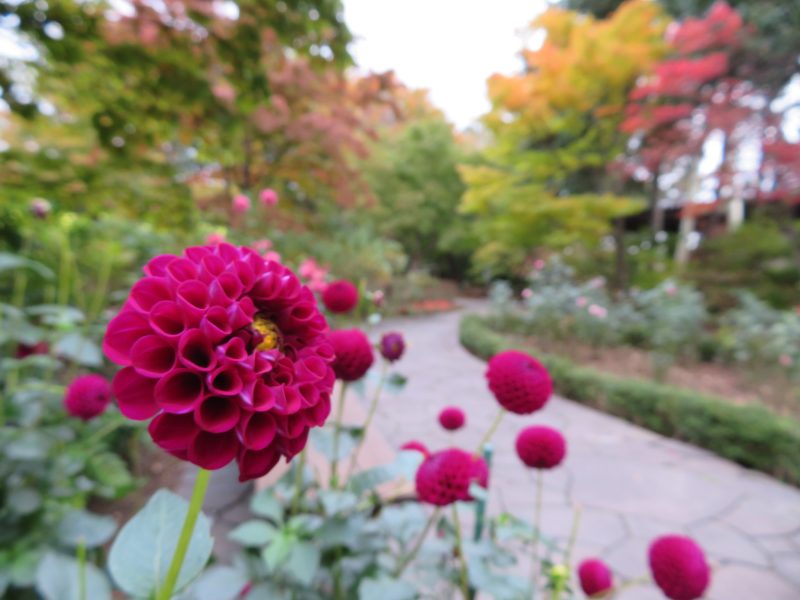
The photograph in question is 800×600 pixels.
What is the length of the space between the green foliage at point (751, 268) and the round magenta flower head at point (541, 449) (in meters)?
6.77

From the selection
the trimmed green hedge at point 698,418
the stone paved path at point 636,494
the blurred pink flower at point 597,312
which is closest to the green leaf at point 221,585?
the stone paved path at point 636,494

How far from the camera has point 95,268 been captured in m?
2.19

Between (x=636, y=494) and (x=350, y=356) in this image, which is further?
(x=636, y=494)

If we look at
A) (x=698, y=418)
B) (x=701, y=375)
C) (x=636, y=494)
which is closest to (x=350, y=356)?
(x=636, y=494)

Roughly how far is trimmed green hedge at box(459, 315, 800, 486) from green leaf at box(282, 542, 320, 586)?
273cm

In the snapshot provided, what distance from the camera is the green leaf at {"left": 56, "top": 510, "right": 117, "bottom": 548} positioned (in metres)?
0.83

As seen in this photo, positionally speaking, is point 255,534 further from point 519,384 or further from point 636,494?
point 636,494

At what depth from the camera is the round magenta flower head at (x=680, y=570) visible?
0.58 m

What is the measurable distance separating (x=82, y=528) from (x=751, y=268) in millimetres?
8209

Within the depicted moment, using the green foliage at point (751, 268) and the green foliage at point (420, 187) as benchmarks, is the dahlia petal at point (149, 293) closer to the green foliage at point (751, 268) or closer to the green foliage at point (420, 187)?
the green foliage at point (751, 268)

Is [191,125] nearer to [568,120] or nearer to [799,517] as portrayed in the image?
[799,517]

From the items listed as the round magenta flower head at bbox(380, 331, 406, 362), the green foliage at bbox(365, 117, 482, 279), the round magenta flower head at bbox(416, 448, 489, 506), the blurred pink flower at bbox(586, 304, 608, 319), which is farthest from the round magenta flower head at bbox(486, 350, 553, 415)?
the green foliage at bbox(365, 117, 482, 279)

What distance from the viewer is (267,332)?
314 mm

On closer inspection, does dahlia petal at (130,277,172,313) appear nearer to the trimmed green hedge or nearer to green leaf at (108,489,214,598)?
green leaf at (108,489,214,598)
